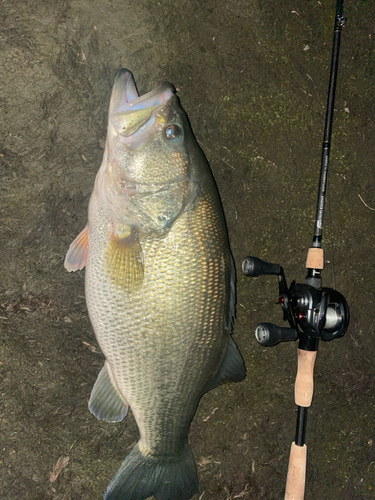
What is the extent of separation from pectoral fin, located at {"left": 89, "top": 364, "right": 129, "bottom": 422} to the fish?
102 millimetres

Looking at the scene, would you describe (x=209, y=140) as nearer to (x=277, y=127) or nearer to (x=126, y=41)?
(x=277, y=127)

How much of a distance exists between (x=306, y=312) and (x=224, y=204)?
87 cm

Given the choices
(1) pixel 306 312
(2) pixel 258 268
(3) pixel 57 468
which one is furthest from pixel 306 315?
(3) pixel 57 468

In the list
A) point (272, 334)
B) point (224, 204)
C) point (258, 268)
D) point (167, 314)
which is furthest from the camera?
point (224, 204)

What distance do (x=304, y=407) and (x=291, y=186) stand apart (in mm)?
1391

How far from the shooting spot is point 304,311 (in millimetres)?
2025

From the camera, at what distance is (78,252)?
79.7 inches

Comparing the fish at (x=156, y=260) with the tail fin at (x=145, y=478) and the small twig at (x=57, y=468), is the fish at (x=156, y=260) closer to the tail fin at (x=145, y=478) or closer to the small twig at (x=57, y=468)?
the tail fin at (x=145, y=478)

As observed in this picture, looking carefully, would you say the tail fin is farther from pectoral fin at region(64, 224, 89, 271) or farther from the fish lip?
the fish lip

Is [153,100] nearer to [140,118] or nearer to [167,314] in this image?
[140,118]

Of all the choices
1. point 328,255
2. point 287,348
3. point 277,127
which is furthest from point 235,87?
point 287,348

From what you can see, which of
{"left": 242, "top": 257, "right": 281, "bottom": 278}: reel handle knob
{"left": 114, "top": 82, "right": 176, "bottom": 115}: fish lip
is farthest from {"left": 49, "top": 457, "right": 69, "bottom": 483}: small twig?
{"left": 114, "top": 82, "right": 176, "bottom": 115}: fish lip

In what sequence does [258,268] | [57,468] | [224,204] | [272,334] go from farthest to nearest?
[224,204], [57,468], [258,268], [272,334]

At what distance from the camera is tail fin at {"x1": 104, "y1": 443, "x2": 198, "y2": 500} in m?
2.05
